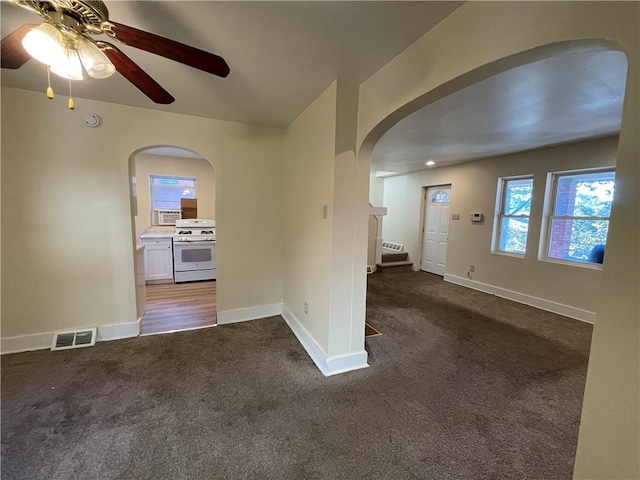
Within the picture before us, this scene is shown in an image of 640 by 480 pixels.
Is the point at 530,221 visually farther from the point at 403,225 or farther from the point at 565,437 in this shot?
the point at 565,437

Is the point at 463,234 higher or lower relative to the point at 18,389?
higher

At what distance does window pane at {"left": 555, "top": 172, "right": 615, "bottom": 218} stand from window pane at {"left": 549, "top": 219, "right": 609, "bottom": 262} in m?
0.12

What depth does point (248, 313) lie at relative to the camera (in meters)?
3.30

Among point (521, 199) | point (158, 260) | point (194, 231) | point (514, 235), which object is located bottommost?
point (158, 260)

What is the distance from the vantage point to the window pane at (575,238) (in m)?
3.47

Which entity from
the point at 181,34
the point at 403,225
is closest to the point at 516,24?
the point at 181,34

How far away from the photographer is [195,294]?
431 centimetres

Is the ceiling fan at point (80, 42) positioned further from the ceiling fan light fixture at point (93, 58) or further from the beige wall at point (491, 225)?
the beige wall at point (491, 225)

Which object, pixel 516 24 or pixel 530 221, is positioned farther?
pixel 530 221

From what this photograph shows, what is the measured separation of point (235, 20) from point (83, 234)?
2.52 m

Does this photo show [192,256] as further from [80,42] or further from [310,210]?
[80,42]

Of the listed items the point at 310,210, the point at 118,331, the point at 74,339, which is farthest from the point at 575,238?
the point at 74,339

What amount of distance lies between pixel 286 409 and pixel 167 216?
16.6 ft

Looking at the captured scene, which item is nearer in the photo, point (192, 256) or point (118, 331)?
point (118, 331)
